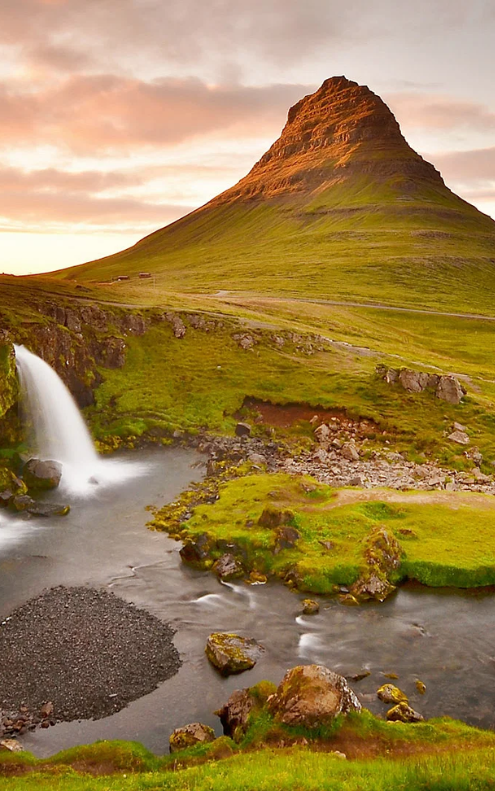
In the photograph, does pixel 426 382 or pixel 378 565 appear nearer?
pixel 378 565

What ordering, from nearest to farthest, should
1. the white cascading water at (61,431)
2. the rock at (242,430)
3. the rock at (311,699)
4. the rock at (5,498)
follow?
1. the rock at (311,699)
2. the rock at (5,498)
3. the white cascading water at (61,431)
4. the rock at (242,430)

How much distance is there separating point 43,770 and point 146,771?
398cm

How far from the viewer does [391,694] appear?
26.7m

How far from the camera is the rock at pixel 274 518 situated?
43.5m

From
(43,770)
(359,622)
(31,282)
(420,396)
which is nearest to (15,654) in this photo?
(43,770)

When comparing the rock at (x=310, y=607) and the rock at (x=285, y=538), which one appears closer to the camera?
the rock at (x=310, y=607)

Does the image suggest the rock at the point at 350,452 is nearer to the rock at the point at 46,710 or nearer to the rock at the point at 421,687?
the rock at the point at 421,687

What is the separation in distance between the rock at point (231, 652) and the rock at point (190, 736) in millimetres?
4990

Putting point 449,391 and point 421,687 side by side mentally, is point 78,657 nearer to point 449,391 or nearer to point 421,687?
point 421,687

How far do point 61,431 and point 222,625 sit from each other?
1605 inches

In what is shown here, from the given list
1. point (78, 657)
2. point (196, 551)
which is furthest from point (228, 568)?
point (78, 657)


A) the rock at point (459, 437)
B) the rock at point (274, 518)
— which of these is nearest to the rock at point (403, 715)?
the rock at point (274, 518)

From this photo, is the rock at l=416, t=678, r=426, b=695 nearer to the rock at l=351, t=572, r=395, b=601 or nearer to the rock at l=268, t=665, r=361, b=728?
the rock at l=268, t=665, r=361, b=728

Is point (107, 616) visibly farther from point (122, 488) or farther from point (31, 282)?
point (31, 282)
